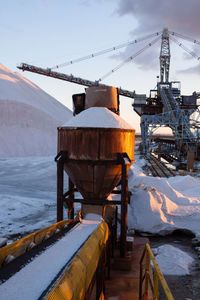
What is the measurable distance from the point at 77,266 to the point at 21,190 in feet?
67.8

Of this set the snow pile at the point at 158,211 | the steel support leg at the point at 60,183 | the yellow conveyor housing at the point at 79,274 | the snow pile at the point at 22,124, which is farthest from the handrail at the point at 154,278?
the snow pile at the point at 22,124

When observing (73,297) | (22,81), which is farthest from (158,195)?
(22,81)

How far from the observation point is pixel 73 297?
329cm

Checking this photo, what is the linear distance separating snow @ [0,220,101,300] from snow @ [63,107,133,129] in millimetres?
3644

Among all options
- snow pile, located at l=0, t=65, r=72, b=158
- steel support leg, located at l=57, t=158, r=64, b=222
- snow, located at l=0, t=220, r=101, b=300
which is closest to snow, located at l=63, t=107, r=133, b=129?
Result: steel support leg, located at l=57, t=158, r=64, b=222

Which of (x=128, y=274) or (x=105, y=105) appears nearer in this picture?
(x=128, y=274)

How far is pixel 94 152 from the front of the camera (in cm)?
782

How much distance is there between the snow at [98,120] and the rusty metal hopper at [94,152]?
0.51 feet

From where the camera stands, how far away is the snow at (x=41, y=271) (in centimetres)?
306

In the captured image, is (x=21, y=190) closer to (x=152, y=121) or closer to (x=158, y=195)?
(x=158, y=195)

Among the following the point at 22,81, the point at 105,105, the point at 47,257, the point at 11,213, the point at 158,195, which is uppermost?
the point at 22,81

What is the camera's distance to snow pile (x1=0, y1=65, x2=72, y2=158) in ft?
189

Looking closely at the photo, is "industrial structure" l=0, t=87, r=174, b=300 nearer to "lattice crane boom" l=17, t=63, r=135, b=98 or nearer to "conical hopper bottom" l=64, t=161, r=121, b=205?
"conical hopper bottom" l=64, t=161, r=121, b=205

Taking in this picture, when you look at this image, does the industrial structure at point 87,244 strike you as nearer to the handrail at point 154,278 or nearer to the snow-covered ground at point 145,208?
the handrail at point 154,278
